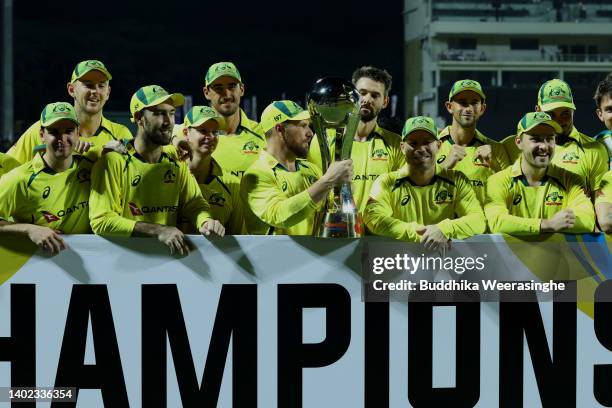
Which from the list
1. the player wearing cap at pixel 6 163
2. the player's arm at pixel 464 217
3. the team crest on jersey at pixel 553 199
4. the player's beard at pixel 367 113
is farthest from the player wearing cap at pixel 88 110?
the team crest on jersey at pixel 553 199

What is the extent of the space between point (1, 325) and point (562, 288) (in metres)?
2.83

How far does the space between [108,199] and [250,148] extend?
1.74 metres

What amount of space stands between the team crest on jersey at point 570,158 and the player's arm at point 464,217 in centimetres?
96

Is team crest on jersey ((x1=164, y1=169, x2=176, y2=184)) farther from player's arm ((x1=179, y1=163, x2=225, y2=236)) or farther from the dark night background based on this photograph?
the dark night background

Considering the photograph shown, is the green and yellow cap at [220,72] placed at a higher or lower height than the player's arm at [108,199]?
higher

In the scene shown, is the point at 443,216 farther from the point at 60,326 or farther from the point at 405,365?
the point at 60,326

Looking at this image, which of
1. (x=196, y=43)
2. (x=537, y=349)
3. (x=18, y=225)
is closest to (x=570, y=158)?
(x=537, y=349)

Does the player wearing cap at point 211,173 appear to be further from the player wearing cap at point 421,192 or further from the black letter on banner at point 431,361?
the black letter on banner at point 431,361

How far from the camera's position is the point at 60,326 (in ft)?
16.4

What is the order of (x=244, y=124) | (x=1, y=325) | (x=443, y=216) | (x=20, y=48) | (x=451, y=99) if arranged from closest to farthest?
(x=1, y=325) → (x=443, y=216) → (x=451, y=99) → (x=244, y=124) → (x=20, y=48)

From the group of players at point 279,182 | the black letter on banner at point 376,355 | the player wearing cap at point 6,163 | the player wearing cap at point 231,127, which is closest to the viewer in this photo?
the black letter on banner at point 376,355

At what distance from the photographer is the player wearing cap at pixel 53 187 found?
522 centimetres

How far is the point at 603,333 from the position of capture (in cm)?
517

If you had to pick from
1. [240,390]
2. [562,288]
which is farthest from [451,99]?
[240,390]
